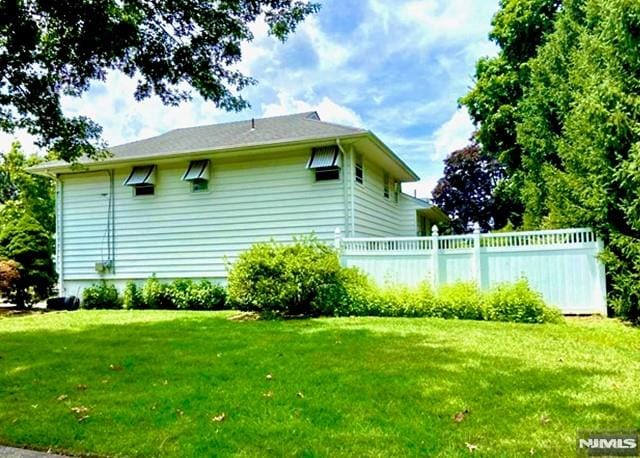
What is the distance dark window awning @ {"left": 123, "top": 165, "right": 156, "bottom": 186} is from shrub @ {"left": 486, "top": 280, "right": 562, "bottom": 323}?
9.64 meters

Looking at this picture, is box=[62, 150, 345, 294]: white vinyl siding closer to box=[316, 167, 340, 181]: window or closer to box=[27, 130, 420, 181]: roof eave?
box=[316, 167, 340, 181]: window

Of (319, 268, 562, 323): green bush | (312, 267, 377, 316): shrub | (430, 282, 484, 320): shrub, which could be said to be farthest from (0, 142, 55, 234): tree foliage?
(430, 282, 484, 320): shrub

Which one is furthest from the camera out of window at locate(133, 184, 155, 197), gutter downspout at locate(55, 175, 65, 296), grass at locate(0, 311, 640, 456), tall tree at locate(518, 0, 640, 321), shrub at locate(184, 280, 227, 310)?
gutter downspout at locate(55, 175, 65, 296)

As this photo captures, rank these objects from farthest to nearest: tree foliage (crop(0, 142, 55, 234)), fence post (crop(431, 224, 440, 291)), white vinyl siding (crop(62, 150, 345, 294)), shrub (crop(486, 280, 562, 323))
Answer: tree foliage (crop(0, 142, 55, 234)) < white vinyl siding (crop(62, 150, 345, 294)) < fence post (crop(431, 224, 440, 291)) < shrub (crop(486, 280, 562, 323))

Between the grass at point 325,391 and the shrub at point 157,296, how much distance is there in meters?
4.85

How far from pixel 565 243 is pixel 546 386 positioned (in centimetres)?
552

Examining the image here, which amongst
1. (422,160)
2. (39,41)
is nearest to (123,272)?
(39,41)

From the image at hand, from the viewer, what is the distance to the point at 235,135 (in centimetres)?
1304

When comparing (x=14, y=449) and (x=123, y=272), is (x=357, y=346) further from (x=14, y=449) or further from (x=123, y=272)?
(x=123, y=272)

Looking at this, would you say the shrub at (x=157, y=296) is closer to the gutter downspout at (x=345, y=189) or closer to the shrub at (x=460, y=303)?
the gutter downspout at (x=345, y=189)

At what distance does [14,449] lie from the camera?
9.70 ft

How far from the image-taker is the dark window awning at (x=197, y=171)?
12.0 m

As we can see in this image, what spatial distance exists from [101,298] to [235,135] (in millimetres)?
6209

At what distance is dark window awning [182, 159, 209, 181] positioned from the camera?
12031 mm
